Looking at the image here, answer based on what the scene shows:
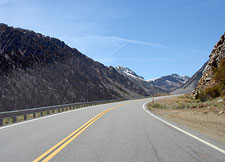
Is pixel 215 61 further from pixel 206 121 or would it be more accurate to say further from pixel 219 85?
pixel 206 121

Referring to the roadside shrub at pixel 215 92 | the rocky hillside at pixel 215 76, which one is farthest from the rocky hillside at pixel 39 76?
the roadside shrub at pixel 215 92

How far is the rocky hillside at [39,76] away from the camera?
55300 millimetres

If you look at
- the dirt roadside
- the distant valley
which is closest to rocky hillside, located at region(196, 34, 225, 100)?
the dirt roadside

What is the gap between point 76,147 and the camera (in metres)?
6.69

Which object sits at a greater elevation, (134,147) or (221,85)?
(221,85)

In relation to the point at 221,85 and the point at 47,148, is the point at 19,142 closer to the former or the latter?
the point at 47,148

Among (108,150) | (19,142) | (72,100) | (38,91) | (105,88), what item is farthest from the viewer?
(105,88)

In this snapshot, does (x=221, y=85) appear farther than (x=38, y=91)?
No

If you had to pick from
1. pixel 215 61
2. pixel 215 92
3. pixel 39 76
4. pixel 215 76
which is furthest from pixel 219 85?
pixel 39 76

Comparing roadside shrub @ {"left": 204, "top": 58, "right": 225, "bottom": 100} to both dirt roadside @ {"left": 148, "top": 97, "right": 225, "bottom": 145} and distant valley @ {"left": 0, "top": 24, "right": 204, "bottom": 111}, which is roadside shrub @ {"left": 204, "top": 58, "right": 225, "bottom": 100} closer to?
dirt roadside @ {"left": 148, "top": 97, "right": 225, "bottom": 145}

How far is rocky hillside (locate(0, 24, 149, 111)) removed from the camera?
55.3 m

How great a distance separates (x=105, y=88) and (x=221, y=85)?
68.9 m

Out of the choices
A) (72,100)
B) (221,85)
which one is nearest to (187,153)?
(221,85)

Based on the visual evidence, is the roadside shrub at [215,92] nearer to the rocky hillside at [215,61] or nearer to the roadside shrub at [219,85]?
the roadside shrub at [219,85]
